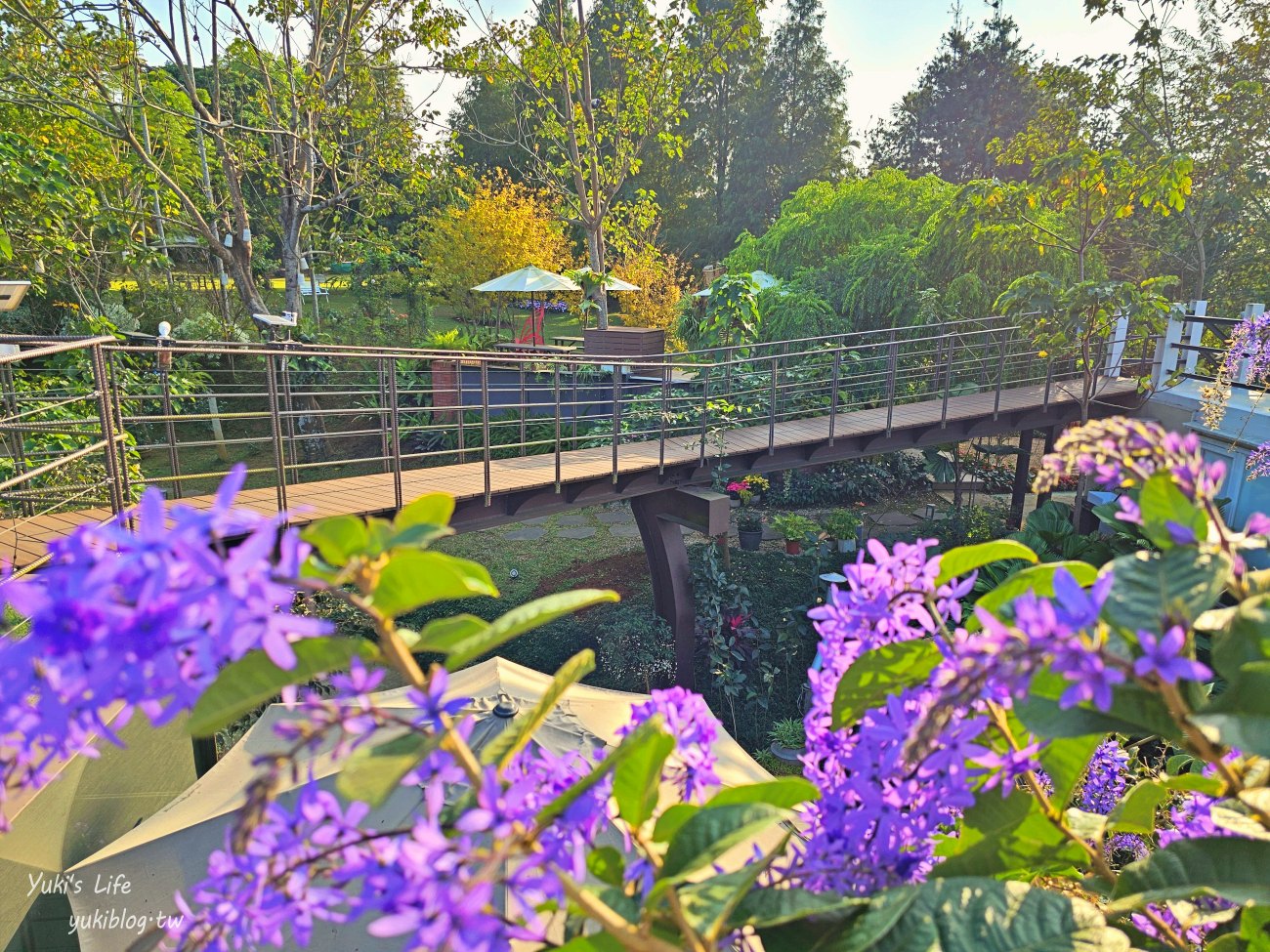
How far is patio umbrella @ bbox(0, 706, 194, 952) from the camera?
269 cm

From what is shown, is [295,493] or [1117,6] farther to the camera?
[1117,6]

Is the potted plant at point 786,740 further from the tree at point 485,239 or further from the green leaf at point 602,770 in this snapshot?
the tree at point 485,239

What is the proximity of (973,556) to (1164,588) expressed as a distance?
223 mm

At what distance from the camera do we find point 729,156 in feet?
Answer: 90.2

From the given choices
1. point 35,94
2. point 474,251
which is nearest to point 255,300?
point 35,94

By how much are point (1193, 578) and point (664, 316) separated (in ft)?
51.0

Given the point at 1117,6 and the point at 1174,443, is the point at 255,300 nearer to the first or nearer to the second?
the point at 1117,6

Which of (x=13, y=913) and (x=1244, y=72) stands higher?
(x=1244, y=72)

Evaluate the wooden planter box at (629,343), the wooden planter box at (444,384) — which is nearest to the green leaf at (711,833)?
the wooden planter box at (629,343)

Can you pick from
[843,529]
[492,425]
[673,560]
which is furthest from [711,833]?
[843,529]

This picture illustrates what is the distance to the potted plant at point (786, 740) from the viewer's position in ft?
19.4

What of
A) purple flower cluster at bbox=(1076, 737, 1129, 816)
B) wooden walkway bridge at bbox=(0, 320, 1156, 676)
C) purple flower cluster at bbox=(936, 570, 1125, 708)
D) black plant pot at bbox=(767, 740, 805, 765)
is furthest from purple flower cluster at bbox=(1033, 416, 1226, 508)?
black plant pot at bbox=(767, 740, 805, 765)

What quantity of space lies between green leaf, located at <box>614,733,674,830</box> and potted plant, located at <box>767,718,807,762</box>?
5.59m

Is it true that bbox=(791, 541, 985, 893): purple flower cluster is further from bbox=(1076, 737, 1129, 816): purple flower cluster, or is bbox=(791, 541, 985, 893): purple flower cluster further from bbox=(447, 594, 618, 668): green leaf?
bbox=(1076, 737, 1129, 816): purple flower cluster
